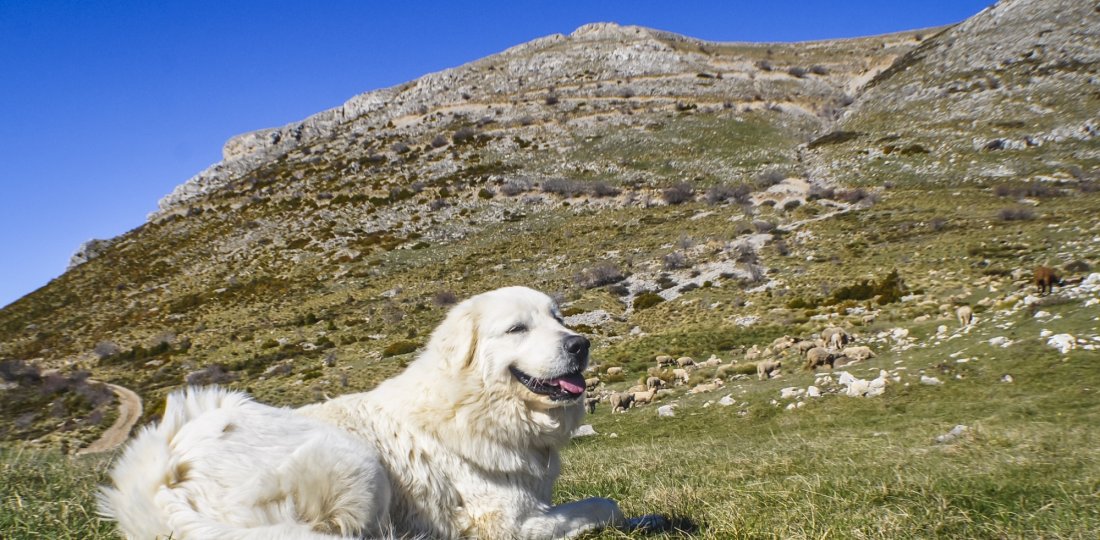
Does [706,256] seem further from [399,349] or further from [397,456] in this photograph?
[397,456]

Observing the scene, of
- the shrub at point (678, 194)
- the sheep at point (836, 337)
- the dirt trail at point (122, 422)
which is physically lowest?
the sheep at point (836, 337)

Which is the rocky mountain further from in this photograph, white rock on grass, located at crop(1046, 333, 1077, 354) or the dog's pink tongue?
the dog's pink tongue

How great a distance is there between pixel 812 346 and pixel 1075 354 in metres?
7.03

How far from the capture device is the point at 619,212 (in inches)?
2031

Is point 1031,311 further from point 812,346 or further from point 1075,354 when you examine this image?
point 812,346

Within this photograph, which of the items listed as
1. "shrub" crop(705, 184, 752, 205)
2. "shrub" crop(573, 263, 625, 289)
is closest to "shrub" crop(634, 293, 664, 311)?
"shrub" crop(573, 263, 625, 289)

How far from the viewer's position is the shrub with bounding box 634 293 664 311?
105ft

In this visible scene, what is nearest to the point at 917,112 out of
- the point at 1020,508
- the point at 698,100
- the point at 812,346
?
the point at 698,100

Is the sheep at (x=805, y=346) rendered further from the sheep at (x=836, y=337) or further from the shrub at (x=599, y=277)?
the shrub at (x=599, y=277)

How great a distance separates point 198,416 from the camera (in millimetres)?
3520

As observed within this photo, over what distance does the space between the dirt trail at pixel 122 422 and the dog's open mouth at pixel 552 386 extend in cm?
2143

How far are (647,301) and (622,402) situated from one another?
46.3ft

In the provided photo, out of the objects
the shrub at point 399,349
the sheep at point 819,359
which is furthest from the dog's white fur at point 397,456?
the shrub at point 399,349

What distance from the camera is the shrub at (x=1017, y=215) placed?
31188mm
